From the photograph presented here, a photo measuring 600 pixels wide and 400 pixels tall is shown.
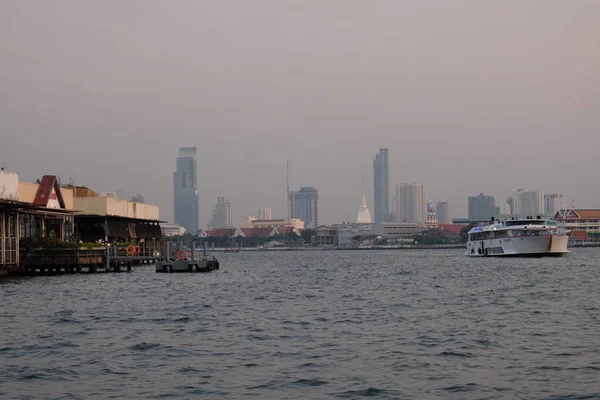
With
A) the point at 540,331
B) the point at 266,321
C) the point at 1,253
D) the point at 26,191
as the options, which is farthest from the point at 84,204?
the point at 540,331

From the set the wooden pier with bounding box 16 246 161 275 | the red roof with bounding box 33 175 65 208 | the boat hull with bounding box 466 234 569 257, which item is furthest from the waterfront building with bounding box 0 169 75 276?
the boat hull with bounding box 466 234 569 257

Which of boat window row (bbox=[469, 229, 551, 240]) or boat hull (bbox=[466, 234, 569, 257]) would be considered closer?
boat hull (bbox=[466, 234, 569, 257])

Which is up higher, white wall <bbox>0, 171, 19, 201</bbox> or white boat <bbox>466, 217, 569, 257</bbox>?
white wall <bbox>0, 171, 19, 201</bbox>

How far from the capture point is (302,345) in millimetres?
31719

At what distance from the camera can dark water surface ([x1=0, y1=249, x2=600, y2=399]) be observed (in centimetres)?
2408

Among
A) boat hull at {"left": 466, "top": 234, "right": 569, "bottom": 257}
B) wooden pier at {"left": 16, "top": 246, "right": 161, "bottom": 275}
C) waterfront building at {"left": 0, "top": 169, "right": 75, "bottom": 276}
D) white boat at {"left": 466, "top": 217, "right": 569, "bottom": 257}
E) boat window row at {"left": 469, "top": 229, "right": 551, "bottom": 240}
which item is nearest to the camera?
waterfront building at {"left": 0, "top": 169, "right": 75, "bottom": 276}

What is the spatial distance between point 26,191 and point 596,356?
7840 cm

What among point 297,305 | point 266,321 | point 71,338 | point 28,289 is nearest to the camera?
point 71,338

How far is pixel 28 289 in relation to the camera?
6062cm

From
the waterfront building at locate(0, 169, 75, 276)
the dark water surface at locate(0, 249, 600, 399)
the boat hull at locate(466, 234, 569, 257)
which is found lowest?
the dark water surface at locate(0, 249, 600, 399)

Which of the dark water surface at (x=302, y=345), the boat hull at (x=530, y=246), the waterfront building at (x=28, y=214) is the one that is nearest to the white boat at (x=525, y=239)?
the boat hull at (x=530, y=246)

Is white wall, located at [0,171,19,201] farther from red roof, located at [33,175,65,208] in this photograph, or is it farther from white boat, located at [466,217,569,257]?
white boat, located at [466,217,569,257]

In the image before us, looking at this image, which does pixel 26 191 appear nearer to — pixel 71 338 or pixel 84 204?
pixel 84 204

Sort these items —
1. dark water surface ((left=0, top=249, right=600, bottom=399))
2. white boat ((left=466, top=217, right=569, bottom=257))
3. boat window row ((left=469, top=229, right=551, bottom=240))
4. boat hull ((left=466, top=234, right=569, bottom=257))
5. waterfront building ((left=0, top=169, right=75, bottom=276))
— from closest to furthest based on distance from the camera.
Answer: dark water surface ((left=0, top=249, right=600, bottom=399)) → waterfront building ((left=0, top=169, right=75, bottom=276)) → boat hull ((left=466, top=234, right=569, bottom=257)) → white boat ((left=466, top=217, right=569, bottom=257)) → boat window row ((left=469, top=229, right=551, bottom=240))
